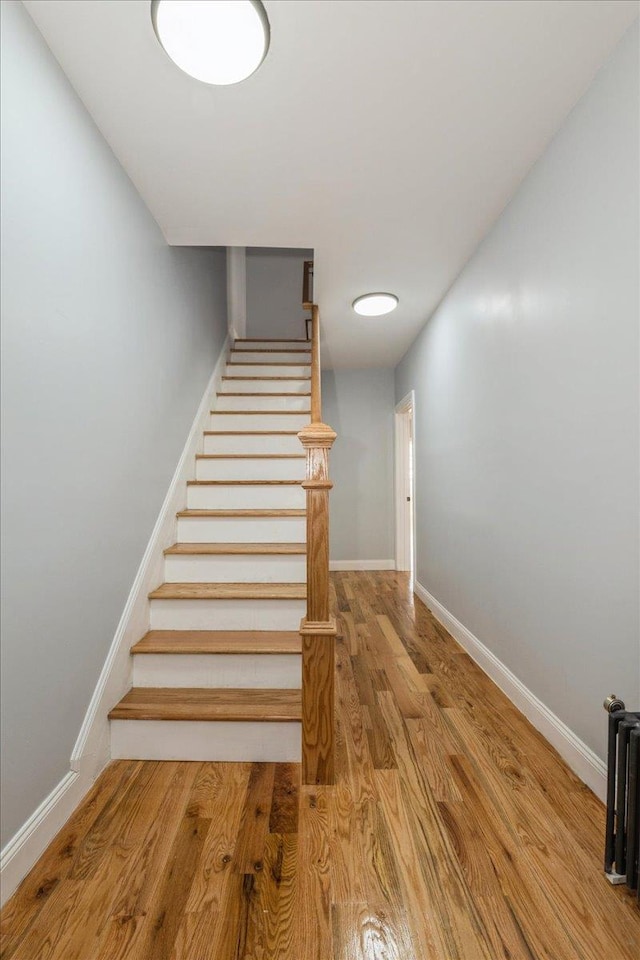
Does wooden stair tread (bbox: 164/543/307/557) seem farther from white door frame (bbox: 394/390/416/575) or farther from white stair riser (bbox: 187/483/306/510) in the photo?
white door frame (bbox: 394/390/416/575)

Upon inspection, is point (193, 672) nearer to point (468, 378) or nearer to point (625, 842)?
point (625, 842)

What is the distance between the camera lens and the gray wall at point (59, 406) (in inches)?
47.9

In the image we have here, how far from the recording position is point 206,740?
1.74 meters

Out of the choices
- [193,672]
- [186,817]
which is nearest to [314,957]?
[186,817]

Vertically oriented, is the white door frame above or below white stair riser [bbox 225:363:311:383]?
below

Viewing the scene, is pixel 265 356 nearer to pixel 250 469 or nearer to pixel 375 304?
pixel 375 304

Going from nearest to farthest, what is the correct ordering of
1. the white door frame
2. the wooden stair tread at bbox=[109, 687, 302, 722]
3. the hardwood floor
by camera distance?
the hardwood floor → the wooden stair tread at bbox=[109, 687, 302, 722] → the white door frame

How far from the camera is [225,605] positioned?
216 cm

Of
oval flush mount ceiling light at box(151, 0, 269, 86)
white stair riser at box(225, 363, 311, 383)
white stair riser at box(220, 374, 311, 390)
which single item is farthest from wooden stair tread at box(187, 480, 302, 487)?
oval flush mount ceiling light at box(151, 0, 269, 86)

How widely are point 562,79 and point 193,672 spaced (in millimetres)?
2532

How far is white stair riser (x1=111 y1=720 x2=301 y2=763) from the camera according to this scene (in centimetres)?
174

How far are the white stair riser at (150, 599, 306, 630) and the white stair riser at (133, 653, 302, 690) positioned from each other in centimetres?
22

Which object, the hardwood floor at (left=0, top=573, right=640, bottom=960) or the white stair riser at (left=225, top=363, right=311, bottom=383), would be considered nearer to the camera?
the hardwood floor at (left=0, top=573, right=640, bottom=960)

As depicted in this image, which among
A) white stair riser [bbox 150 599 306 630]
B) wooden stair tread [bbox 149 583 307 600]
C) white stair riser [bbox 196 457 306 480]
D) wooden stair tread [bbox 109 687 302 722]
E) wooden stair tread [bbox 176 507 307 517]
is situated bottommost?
wooden stair tread [bbox 109 687 302 722]
